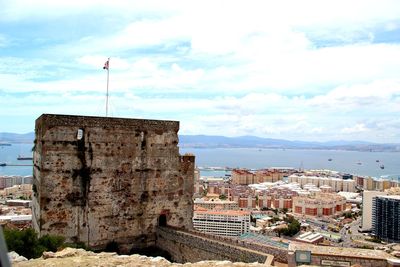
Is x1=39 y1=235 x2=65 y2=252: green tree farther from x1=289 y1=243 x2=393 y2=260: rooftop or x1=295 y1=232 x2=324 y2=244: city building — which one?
x1=295 y1=232 x2=324 y2=244: city building

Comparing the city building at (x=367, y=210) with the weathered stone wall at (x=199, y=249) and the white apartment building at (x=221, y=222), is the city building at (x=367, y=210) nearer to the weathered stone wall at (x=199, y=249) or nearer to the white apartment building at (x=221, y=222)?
the white apartment building at (x=221, y=222)

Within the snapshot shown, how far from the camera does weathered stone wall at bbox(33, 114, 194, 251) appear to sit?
500 inches

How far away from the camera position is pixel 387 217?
67688 mm

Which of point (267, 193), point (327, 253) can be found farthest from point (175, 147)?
point (267, 193)

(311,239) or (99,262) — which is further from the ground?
(99,262)

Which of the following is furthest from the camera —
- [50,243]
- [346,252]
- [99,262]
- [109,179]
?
[109,179]

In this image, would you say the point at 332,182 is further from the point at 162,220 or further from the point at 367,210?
the point at 162,220

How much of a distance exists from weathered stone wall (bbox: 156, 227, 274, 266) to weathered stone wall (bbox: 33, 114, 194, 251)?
2.89ft

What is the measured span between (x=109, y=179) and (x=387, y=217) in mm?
62942

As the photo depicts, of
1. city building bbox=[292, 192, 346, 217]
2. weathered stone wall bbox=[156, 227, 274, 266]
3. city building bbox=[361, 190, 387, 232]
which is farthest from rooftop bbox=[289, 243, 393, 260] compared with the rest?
city building bbox=[292, 192, 346, 217]

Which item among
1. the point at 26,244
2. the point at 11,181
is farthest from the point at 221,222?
the point at 11,181

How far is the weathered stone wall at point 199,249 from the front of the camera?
10.5 m

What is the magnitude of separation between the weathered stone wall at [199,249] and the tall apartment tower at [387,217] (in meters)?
59.6

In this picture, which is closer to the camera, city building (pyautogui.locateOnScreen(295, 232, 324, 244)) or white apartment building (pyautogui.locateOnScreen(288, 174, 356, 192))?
city building (pyautogui.locateOnScreen(295, 232, 324, 244))
